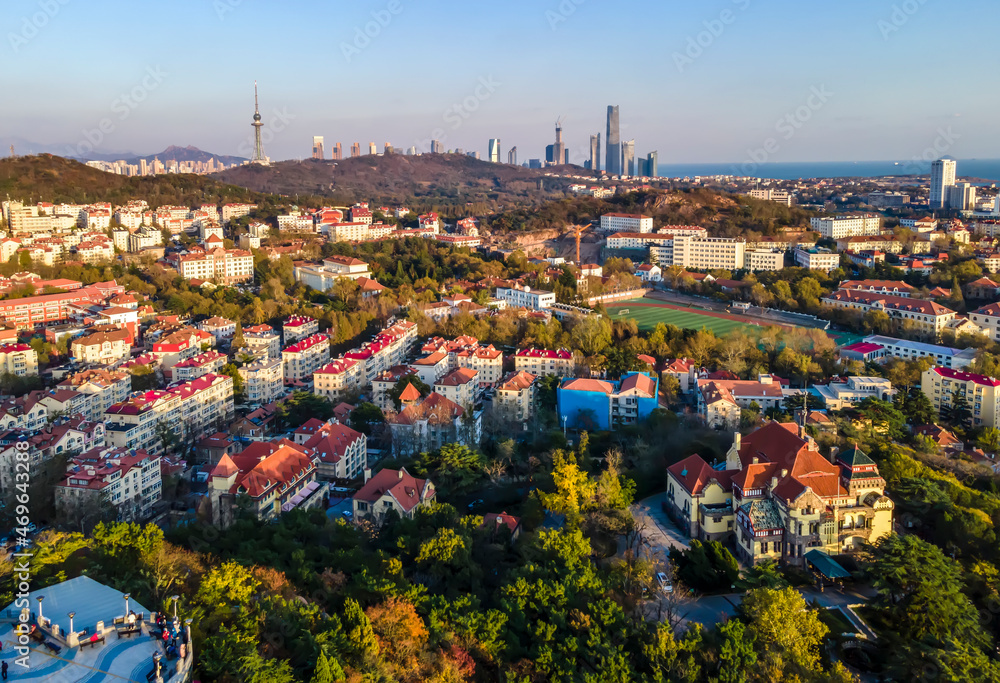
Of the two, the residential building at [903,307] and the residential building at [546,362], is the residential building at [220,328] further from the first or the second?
the residential building at [903,307]

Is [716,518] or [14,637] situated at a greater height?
[14,637]

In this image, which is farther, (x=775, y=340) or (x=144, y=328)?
(x=144, y=328)

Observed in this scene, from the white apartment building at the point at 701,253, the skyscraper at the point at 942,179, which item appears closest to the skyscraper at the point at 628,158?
the skyscraper at the point at 942,179

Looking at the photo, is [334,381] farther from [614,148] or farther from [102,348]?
[614,148]

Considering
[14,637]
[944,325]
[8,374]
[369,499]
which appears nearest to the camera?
[14,637]

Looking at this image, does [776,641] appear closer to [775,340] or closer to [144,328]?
[775,340]

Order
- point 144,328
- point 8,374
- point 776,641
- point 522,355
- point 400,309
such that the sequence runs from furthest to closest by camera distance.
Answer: point 400,309, point 144,328, point 522,355, point 8,374, point 776,641

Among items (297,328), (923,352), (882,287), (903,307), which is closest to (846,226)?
(882,287)

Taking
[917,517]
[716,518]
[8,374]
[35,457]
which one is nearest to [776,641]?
[716,518]
